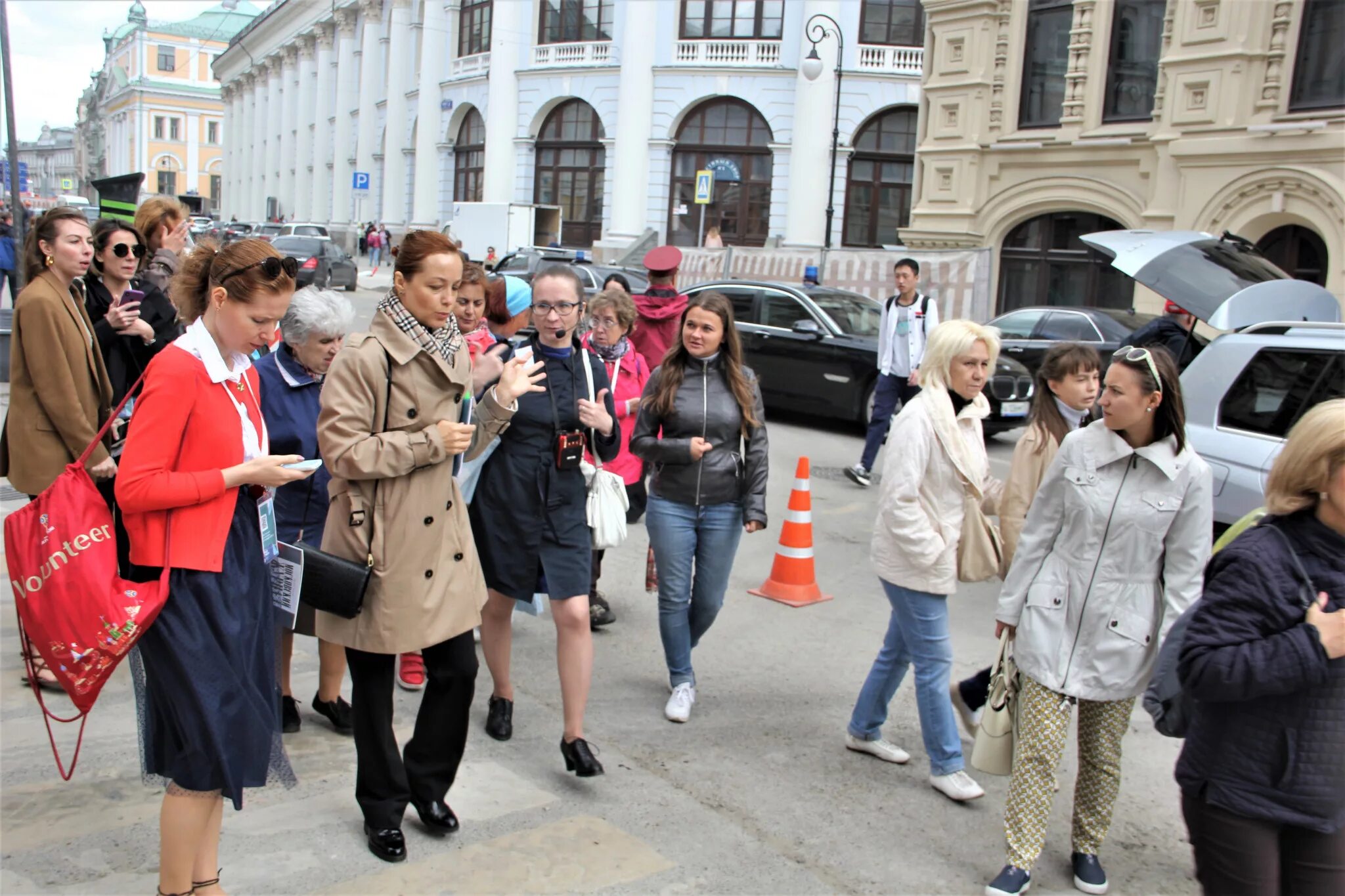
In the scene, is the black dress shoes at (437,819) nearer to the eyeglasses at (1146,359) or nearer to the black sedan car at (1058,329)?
the eyeglasses at (1146,359)

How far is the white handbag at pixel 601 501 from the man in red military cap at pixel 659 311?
317cm

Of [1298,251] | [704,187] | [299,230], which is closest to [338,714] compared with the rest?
[1298,251]

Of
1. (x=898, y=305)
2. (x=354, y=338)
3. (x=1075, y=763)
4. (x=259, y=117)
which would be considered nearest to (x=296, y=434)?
(x=354, y=338)

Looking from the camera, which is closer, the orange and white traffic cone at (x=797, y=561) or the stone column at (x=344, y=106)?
the orange and white traffic cone at (x=797, y=561)

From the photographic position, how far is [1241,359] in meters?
6.43

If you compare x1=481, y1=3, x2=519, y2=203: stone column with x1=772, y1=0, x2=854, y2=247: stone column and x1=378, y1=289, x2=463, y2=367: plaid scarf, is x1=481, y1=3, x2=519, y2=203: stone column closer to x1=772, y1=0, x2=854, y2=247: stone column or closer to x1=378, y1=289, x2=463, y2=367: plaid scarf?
x1=772, y1=0, x2=854, y2=247: stone column

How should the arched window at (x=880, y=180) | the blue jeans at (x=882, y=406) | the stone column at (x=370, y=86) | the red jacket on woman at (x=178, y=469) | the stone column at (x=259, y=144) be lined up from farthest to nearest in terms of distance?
the stone column at (x=259, y=144) → the stone column at (x=370, y=86) → the arched window at (x=880, y=180) → the blue jeans at (x=882, y=406) → the red jacket on woman at (x=178, y=469)

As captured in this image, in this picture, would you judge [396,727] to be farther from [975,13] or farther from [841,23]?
[841,23]

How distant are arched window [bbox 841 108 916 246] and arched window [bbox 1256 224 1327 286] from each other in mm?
19064

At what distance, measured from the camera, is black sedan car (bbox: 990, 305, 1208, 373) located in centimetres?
1293

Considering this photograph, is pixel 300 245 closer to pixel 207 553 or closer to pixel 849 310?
pixel 849 310

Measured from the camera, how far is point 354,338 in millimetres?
3539

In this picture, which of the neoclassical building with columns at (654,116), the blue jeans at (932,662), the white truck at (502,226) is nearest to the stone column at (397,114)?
the neoclassical building with columns at (654,116)

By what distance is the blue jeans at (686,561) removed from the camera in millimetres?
5020
